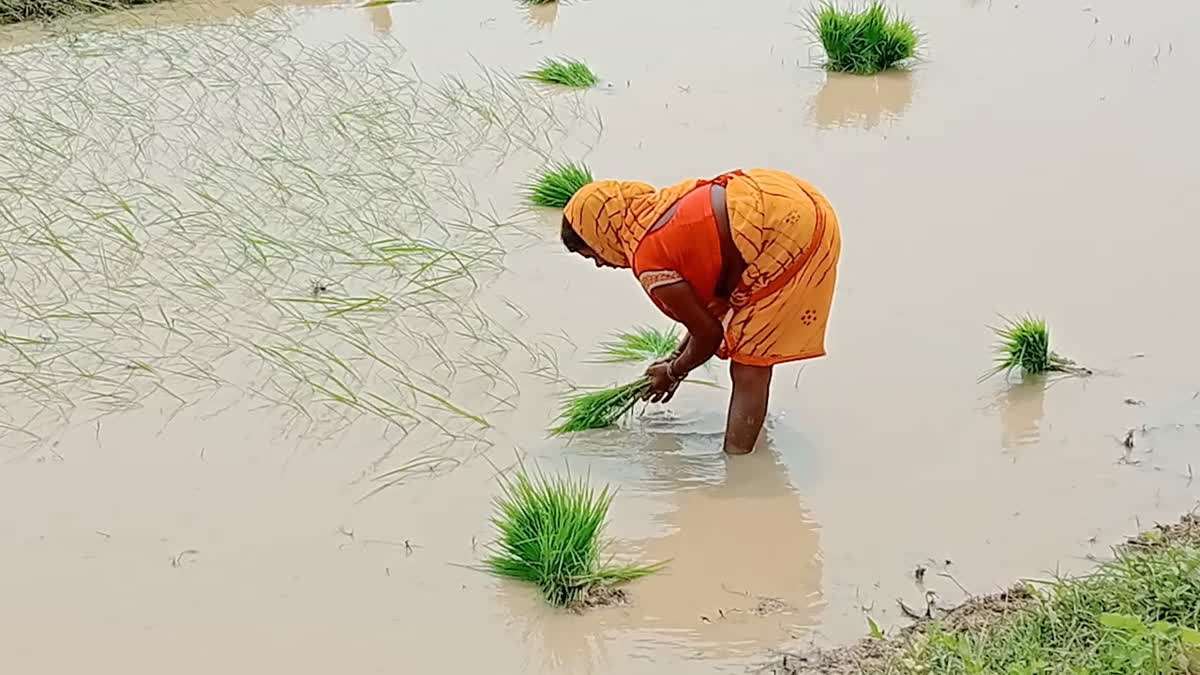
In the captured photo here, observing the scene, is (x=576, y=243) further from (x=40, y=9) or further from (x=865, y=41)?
(x=40, y=9)

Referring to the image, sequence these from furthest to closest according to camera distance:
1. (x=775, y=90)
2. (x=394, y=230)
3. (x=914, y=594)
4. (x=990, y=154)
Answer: (x=775, y=90), (x=990, y=154), (x=394, y=230), (x=914, y=594)

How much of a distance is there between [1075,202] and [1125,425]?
4.92 feet

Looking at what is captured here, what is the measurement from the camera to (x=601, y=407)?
→ 3592mm

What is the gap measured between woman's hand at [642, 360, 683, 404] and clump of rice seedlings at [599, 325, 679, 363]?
335mm

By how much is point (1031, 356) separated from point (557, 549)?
1501 millimetres

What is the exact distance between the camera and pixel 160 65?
6.50m

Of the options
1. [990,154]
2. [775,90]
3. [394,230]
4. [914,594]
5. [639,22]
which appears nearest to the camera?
[914,594]

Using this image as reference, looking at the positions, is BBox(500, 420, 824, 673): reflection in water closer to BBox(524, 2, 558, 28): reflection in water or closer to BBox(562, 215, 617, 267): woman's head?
BBox(562, 215, 617, 267): woman's head

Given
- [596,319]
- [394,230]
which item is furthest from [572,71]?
[596,319]

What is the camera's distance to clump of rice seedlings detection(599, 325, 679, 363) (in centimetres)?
392

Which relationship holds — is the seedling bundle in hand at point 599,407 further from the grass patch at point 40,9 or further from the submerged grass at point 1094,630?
the grass patch at point 40,9

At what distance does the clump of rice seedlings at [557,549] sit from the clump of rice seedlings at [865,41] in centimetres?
379

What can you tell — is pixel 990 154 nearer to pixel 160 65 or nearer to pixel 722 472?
pixel 722 472

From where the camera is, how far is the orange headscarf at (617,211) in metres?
3.23
